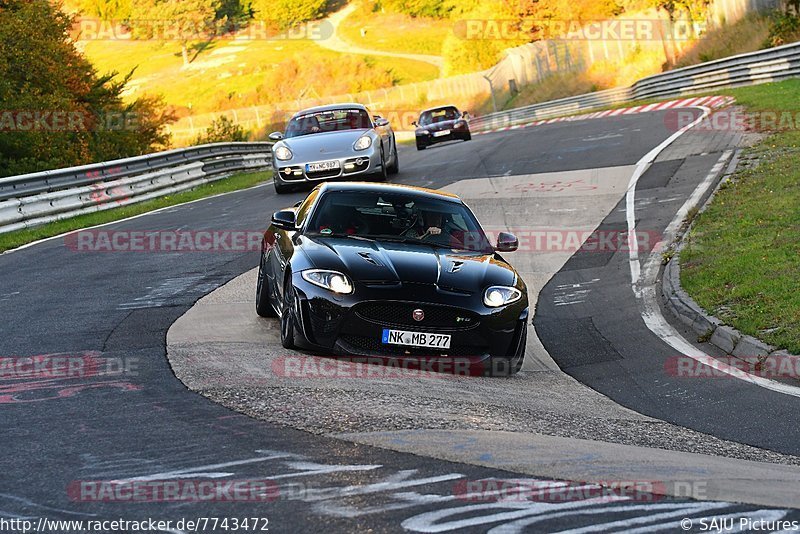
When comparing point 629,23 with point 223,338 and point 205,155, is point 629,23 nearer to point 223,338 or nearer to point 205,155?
point 205,155

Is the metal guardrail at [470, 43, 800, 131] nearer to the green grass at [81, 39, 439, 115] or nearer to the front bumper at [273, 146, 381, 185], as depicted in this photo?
the front bumper at [273, 146, 381, 185]

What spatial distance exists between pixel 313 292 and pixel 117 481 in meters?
3.72

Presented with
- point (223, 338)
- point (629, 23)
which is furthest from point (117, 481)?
point (629, 23)

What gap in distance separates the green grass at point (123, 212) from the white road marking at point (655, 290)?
359 inches

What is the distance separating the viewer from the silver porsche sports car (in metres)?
21.4

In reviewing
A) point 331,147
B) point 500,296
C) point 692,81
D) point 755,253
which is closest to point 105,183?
point 331,147

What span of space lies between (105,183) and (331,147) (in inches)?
197

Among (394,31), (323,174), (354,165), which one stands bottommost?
(323,174)

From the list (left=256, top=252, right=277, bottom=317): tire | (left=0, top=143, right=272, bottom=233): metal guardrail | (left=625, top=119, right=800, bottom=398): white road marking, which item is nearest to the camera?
(left=625, top=119, right=800, bottom=398): white road marking

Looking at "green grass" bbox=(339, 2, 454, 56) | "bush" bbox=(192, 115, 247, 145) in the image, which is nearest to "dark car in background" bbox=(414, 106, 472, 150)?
"bush" bbox=(192, 115, 247, 145)

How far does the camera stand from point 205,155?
98.0 ft

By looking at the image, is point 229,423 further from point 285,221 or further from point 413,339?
point 285,221

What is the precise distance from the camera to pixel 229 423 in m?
6.27

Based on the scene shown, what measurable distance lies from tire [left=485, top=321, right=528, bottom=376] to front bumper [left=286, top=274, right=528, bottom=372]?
14 centimetres
